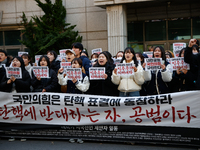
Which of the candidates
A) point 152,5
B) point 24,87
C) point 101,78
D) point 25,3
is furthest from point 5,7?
point 101,78

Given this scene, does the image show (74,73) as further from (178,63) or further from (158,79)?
(178,63)

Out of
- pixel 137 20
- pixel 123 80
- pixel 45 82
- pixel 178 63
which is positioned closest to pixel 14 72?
pixel 45 82

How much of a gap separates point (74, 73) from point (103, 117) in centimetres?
107

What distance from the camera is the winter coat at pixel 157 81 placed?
16.2ft

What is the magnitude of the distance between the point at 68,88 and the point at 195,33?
9.21 metres

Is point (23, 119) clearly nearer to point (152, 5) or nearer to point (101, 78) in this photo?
point (101, 78)

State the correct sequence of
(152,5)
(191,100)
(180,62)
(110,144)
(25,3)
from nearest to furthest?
1. (191,100)
2. (110,144)
3. (180,62)
4. (152,5)
5. (25,3)

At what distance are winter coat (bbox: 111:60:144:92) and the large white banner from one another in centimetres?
26

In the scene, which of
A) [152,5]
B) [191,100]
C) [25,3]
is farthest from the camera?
[25,3]

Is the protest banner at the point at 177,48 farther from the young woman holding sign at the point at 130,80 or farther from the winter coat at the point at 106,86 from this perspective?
the winter coat at the point at 106,86

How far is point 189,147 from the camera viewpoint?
179 inches

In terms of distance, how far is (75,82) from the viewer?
5070 mm

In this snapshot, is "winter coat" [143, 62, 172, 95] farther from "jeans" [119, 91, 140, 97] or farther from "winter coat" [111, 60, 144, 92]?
"jeans" [119, 91, 140, 97]

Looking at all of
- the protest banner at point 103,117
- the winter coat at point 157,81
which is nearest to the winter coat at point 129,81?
the winter coat at point 157,81
